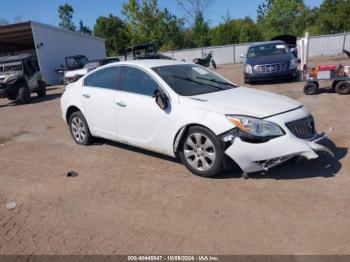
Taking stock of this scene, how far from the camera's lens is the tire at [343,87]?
8989mm

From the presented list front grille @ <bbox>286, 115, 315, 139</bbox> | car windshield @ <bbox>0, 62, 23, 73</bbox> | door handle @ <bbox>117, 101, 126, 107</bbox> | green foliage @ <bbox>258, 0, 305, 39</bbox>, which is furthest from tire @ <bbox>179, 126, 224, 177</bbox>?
green foliage @ <bbox>258, 0, 305, 39</bbox>

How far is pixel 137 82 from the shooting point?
501 centimetres

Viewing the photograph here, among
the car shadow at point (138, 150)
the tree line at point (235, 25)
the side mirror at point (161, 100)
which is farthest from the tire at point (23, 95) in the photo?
the tree line at point (235, 25)

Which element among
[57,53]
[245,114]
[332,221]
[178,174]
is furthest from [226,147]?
[57,53]

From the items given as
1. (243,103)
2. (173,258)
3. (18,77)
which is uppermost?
(243,103)

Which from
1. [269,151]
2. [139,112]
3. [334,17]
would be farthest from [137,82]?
[334,17]

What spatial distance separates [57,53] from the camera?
81.6 ft

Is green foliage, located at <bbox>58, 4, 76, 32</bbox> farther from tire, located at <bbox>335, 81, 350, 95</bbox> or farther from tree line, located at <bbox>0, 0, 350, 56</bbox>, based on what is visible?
tire, located at <bbox>335, 81, 350, 95</bbox>

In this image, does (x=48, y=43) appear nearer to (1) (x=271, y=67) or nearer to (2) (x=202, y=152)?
(1) (x=271, y=67)

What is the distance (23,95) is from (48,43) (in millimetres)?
11725

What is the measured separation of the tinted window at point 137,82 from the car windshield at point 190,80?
0.61 ft

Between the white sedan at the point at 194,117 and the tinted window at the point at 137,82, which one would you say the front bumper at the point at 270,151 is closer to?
the white sedan at the point at 194,117

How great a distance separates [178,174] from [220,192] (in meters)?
0.81

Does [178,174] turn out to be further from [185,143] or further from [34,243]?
[34,243]
